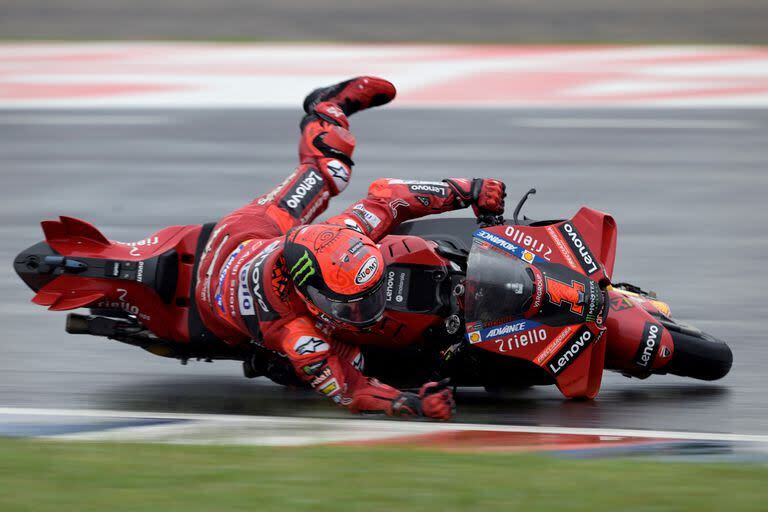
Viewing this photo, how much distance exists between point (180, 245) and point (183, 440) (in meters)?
1.24

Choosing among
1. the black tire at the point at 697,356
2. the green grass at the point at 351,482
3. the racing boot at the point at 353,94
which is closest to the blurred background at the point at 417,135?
the black tire at the point at 697,356

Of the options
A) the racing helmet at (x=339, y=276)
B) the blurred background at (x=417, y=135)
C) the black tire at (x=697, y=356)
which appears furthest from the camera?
the blurred background at (x=417, y=135)

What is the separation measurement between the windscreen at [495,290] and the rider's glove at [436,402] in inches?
13.7

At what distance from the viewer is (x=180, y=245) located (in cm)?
614

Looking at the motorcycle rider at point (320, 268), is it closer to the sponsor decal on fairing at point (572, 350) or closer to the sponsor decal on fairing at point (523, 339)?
the sponsor decal on fairing at point (523, 339)

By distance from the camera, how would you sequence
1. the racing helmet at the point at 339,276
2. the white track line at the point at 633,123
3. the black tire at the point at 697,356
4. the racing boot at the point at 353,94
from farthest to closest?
the white track line at the point at 633,123 → the racing boot at the point at 353,94 → the black tire at the point at 697,356 → the racing helmet at the point at 339,276

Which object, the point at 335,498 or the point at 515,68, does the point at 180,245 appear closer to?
the point at 335,498

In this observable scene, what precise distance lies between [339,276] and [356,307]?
160mm

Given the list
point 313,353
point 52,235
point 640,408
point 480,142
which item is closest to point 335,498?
point 313,353

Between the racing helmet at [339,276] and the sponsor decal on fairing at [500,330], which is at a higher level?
the racing helmet at [339,276]

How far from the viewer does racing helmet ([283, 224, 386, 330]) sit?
5.06m

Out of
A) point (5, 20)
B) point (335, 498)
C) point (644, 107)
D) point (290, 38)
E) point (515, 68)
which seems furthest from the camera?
point (5, 20)

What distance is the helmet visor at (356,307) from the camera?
16.7 ft

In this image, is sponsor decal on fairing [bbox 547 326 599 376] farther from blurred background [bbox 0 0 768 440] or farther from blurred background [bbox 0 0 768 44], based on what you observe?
blurred background [bbox 0 0 768 44]
